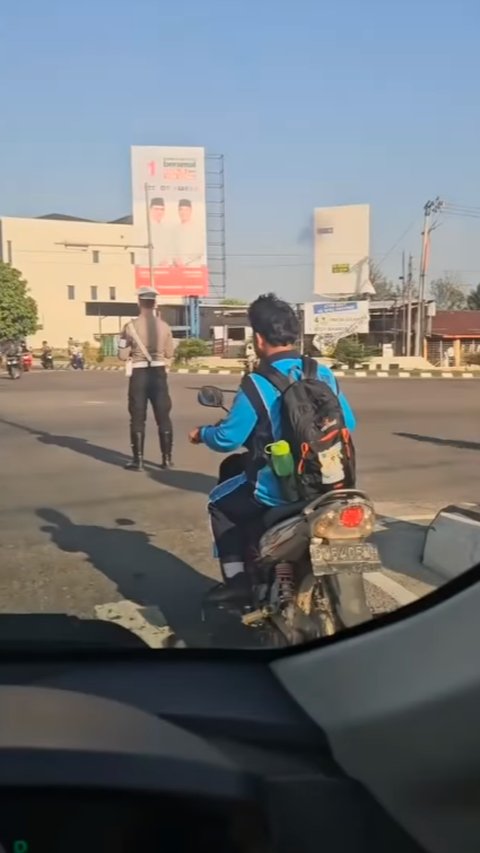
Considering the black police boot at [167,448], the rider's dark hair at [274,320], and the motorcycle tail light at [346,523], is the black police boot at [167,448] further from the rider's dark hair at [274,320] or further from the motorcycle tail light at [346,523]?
the motorcycle tail light at [346,523]

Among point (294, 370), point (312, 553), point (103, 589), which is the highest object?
point (294, 370)

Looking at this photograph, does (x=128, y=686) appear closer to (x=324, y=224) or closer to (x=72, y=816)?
(x=72, y=816)

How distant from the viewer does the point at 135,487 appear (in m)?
3.98

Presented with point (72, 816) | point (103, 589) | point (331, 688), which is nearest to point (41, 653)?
point (72, 816)

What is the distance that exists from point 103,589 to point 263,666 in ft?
3.54

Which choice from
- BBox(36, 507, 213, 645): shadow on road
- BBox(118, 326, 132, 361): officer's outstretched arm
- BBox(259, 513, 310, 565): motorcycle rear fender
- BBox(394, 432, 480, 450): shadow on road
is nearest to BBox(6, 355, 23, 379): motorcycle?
BBox(118, 326, 132, 361): officer's outstretched arm

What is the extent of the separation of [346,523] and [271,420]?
0.62 metres

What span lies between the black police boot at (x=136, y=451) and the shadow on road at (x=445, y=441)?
1.14m

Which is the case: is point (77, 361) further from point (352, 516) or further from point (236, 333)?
point (352, 516)

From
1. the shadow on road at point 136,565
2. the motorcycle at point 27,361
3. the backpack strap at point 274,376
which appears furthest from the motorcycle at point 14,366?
the backpack strap at point 274,376

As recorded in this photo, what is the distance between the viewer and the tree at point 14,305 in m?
2.68

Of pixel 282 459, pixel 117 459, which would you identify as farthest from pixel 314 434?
pixel 117 459

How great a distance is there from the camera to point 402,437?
11.4 ft

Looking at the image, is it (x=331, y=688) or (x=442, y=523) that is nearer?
(x=331, y=688)
